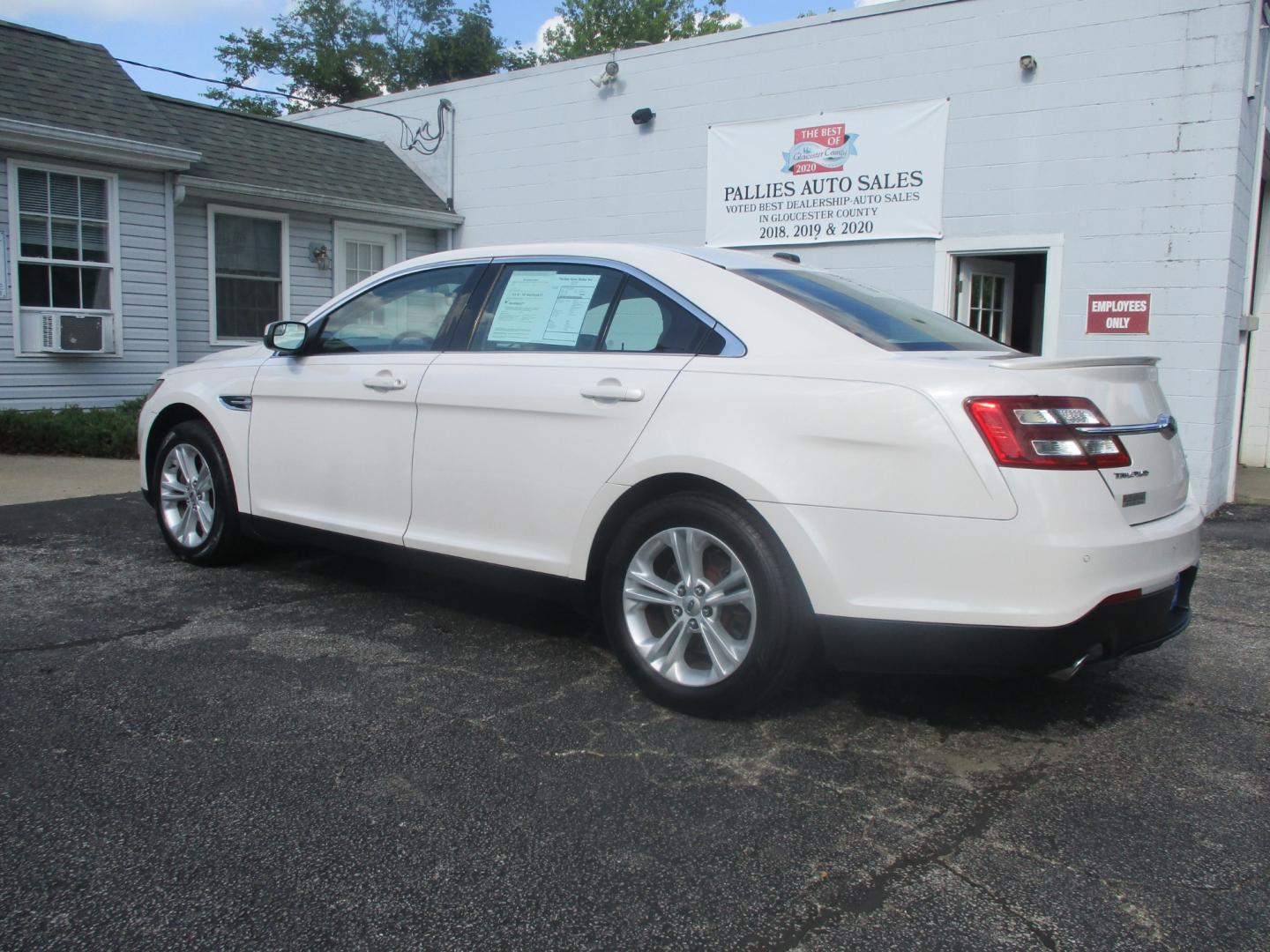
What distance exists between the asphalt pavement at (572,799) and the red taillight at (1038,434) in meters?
0.96

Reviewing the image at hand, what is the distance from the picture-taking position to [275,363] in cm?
513

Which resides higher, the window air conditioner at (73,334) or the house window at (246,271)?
the house window at (246,271)

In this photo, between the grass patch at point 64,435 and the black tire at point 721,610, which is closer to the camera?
the black tire at point 721,610

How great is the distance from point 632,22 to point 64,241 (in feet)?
119

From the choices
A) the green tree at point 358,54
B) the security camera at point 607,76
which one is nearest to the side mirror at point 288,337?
the security camera at point 607,76

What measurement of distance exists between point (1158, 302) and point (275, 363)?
7104 mm

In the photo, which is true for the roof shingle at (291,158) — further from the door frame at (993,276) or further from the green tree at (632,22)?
the green tree at (632,22)

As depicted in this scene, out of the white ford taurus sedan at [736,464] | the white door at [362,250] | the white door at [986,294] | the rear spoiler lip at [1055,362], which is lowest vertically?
the white ford taurus sedan at [736,464]

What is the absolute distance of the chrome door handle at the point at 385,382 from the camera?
4.48 m

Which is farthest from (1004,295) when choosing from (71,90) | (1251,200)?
(71,90)

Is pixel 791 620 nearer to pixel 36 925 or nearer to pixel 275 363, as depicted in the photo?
pixel 36 925

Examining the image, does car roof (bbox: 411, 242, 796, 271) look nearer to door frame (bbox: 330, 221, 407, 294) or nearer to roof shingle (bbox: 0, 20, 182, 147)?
roof shingle (bbox: 0, 20, 182, 147)

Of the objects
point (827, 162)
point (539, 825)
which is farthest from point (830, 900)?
point (827, 162)

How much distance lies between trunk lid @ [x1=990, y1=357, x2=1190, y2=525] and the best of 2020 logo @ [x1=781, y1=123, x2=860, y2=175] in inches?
301
